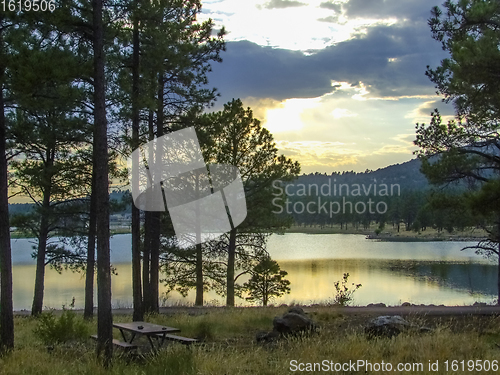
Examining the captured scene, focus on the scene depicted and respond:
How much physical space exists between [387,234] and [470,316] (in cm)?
9494

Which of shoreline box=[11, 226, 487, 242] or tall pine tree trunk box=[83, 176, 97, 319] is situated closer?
tall pine tree trunk box=[83, 176, 97, 319]

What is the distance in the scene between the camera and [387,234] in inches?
4082

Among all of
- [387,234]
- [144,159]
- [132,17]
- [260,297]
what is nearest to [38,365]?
[132,17]

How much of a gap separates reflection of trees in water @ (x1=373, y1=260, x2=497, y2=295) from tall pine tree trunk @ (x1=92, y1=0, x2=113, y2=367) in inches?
998

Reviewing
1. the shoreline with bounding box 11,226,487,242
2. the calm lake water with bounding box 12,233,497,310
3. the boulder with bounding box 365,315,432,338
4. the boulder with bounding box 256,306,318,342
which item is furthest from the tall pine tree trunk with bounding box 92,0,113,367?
the shoreline with bounding box 11,226,487,242

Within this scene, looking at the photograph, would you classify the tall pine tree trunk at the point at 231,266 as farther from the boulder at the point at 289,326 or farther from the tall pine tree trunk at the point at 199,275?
the boulder at the point at 289,326

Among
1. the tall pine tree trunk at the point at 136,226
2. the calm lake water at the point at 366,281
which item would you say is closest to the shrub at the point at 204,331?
the tall pine tree trunk at the point at 136,226


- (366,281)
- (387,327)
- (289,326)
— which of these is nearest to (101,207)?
(289,326)

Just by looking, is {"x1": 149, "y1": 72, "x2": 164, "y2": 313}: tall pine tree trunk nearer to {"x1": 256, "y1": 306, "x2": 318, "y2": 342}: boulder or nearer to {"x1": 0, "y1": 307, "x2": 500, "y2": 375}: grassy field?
{"x1": 0, "y1": 307, "x2": 500, "y2": 375}: grassy field

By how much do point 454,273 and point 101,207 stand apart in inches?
1404

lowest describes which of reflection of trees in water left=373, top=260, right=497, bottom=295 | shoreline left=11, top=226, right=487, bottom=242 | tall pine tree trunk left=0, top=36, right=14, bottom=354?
shoreline left=11, top=226, right=487, bottom=242

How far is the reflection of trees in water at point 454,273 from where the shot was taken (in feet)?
101

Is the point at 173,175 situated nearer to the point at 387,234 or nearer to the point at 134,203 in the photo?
the point at 134,203

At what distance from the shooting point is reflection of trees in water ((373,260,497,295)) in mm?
30719
